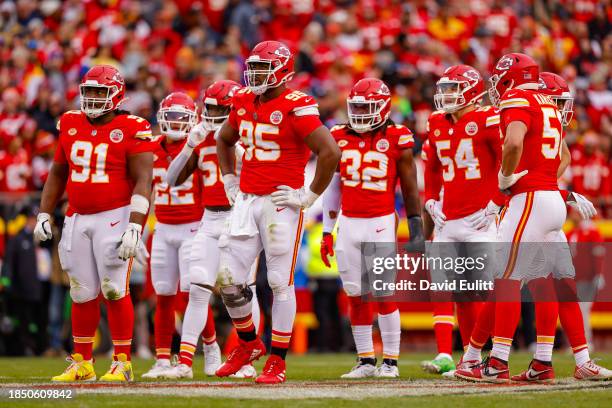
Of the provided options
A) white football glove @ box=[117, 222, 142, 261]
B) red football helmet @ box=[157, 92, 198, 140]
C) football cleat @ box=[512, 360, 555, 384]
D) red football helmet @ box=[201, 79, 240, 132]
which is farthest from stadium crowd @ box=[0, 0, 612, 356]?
football cleat @ box=[512, 360, 555, 384]

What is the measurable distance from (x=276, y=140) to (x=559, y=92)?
235cm

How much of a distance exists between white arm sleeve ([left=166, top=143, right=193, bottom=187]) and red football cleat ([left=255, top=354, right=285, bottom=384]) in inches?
73.4

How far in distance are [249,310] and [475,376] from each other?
1.92 metres

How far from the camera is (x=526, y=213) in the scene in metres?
7.91

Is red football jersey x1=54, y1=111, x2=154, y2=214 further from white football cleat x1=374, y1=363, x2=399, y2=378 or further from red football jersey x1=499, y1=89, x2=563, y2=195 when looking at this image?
red football jersey x1=499, y1=89, x2=563, y2=195

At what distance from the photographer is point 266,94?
8.27m

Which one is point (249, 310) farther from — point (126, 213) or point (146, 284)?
point (146, 284)

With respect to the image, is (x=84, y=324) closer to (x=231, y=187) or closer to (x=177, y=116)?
(x=231, y=187)

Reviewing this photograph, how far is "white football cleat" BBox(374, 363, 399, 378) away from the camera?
9234 millimetres

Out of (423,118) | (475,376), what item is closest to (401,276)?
(475,376)

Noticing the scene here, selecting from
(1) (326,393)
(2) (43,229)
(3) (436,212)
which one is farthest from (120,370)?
(3) (436,212)

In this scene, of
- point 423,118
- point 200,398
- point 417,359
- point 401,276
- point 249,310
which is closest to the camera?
point 200,398

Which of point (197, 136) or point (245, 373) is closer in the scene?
point (197, 136)

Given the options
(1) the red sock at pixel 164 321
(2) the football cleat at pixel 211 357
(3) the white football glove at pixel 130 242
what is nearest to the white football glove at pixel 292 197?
(3) the white football glove at pixel 130 242
